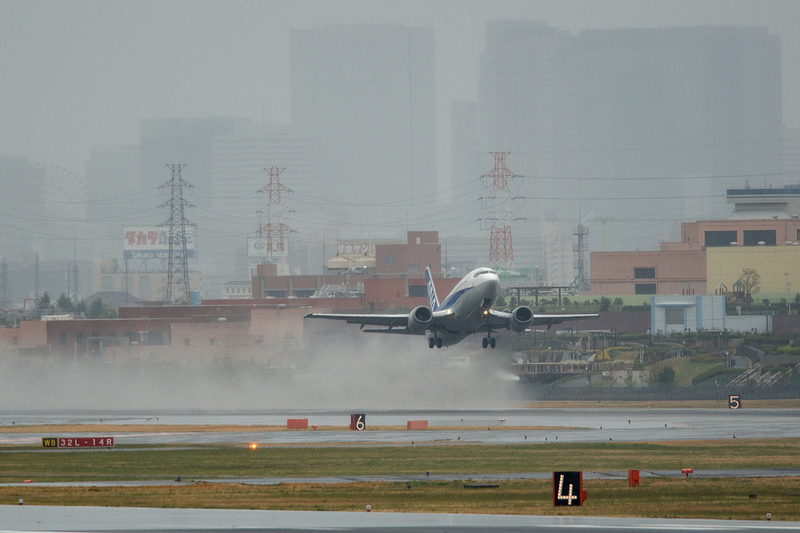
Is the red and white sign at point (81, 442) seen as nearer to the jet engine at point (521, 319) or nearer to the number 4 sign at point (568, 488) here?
the jet engine at point (521, 319)

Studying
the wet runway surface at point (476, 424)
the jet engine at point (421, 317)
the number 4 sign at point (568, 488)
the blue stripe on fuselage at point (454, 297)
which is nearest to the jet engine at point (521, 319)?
the blue stripe on fuselage at point (454, 297)

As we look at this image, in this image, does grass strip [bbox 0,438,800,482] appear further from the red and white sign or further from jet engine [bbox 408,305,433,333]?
jet engine [bbox 408,305,433,333]

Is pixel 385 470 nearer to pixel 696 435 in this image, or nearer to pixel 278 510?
pixel 278 510

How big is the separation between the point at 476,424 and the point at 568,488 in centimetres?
4335

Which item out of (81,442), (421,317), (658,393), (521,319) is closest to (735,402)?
(658,393)

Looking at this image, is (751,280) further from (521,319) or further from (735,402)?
(521,319)

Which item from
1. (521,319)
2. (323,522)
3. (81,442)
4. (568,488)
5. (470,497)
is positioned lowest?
(81,442)

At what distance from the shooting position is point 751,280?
598 feet

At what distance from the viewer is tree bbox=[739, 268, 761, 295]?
181625 millimetres

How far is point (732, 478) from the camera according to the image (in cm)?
4600

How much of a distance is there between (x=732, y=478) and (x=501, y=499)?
12.8 metres

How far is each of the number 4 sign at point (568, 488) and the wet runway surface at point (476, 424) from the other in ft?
88.2

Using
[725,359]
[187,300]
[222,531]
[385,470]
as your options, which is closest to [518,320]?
[385,470]

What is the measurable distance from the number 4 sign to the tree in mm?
154002
